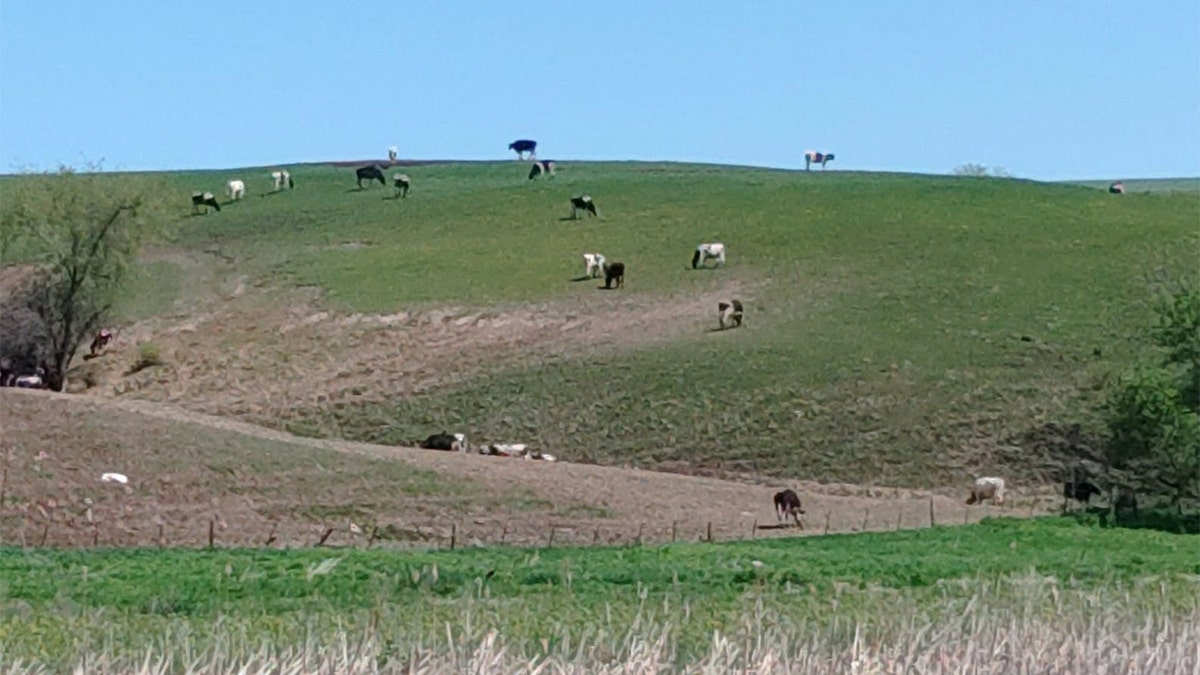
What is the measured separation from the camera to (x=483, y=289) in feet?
190

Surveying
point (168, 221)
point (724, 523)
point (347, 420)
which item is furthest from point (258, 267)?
point (724, 523)

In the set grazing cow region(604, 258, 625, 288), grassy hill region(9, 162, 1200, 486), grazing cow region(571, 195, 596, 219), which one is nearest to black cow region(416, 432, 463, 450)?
grassy hill region(9, 162, 1200, 486)

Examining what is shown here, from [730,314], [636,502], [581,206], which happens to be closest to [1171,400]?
[636,502]

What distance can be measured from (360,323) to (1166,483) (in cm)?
2575

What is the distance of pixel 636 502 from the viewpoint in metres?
32.8

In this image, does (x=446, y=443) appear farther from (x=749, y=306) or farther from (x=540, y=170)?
(x=540, y=170)

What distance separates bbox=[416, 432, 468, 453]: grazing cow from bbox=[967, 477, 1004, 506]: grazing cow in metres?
11.0

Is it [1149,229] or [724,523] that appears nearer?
[724,523]

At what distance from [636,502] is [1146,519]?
907 cm

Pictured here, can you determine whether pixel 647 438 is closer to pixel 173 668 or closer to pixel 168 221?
pixel 168 221

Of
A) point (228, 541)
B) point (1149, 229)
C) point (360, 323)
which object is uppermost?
point (1149, 229)

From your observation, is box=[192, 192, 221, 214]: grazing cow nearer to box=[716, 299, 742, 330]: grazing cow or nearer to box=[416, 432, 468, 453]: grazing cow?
box=[716, 299, 742, 330]: grazing cow

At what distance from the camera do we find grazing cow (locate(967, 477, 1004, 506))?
3712 centimetres

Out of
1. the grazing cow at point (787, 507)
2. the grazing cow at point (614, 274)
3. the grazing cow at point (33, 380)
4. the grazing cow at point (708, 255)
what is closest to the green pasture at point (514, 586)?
the grazing cow at point (787, 507)
